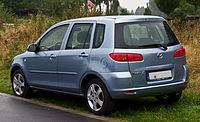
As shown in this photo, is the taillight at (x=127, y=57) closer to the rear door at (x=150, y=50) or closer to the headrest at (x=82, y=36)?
the rear door at (x=150, y=50)

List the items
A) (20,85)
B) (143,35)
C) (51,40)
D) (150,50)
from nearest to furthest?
(150,50) → (143,35) → (51,40) → (20,85)

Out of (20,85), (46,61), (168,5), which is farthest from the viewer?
(168,5)

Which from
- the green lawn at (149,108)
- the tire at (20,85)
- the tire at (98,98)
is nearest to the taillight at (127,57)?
the tire at (98,98)

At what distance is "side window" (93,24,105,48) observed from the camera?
23.6 feet

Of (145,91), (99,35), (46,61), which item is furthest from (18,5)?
(145,91)

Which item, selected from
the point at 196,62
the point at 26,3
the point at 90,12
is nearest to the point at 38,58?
the point at 196,62

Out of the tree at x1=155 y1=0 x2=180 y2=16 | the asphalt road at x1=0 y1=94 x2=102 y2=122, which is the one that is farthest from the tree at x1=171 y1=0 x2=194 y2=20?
the asphalt road at x1=0 y1=94 x2=102 y2=122

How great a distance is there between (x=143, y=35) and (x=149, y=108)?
145 cm

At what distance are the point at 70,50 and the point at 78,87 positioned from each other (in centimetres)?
74

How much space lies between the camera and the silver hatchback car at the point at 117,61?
675 centimetres

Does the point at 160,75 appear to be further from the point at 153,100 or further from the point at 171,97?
the point at 153,100

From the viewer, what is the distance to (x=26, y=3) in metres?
112

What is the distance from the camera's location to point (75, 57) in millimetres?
7555

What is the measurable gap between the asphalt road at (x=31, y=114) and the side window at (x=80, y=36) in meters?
1.27
